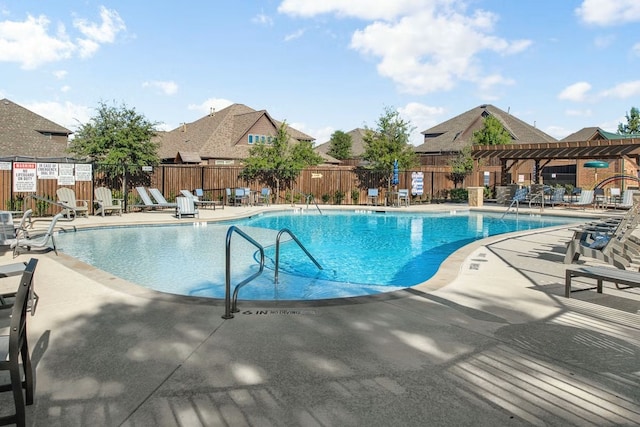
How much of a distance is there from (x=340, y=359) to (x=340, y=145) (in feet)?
205

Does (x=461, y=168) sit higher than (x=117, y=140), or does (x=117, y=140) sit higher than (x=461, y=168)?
(x=117, y=140)

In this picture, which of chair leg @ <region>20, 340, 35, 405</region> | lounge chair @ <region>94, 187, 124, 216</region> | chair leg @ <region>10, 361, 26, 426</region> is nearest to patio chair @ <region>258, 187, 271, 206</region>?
lounge chair @ <region>94, 187, 124, 216</region>

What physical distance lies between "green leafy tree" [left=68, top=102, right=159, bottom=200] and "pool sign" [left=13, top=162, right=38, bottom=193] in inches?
138

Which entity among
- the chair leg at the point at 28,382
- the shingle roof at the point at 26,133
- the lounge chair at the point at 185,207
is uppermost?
the shingle roof at the point at 26,133

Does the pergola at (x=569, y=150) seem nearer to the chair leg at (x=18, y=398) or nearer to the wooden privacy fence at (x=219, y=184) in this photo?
the wooden privacy fence at (x=219, y=184)

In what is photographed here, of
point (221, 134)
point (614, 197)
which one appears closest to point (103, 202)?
point (221, 134)

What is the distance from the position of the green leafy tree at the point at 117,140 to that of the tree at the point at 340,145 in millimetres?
45103

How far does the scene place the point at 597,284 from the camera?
589cm

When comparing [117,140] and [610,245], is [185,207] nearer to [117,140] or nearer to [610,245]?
[117,140]

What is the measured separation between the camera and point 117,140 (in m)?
19.5

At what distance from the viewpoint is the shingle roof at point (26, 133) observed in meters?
29.5

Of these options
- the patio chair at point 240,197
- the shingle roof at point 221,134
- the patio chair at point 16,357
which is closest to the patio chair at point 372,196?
the patio chair at point 240,197

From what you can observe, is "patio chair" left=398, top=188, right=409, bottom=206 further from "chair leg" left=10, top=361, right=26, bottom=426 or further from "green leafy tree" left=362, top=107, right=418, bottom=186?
"chair leg" left=10, top=361, right=26, bottom=426

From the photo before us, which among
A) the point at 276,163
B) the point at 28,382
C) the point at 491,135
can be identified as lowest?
the point at 28,382
